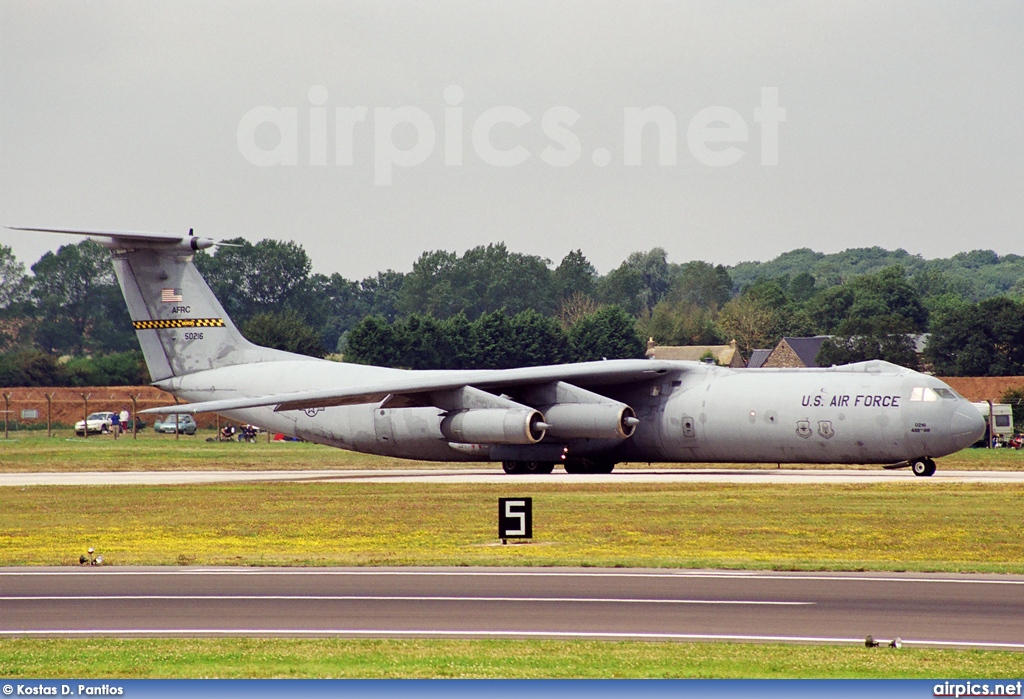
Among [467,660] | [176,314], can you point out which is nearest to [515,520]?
[467,660]

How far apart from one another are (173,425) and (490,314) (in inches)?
1254

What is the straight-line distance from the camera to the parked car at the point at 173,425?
7844cm

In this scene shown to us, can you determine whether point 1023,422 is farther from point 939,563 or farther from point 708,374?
point 939,563

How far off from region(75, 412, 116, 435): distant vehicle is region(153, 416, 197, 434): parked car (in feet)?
9.13

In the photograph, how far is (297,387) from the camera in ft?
137

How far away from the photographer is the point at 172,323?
43.1 metres

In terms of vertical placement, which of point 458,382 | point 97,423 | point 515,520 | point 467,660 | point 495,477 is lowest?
point 467,660

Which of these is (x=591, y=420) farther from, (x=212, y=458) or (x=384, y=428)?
(x=212, y=458)

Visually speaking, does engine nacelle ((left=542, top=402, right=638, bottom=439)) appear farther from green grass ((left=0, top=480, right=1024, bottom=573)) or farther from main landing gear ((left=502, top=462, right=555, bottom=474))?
→ green grass ((left=0, top=480, right=1024, bottom=573))

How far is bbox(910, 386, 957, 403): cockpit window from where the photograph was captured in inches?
1391

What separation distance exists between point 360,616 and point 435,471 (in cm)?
3049

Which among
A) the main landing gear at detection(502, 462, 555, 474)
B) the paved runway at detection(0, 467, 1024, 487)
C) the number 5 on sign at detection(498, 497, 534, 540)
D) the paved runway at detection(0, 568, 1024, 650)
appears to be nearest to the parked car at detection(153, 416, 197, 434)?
the paved runway at detection(0, 467, 1024, 487)

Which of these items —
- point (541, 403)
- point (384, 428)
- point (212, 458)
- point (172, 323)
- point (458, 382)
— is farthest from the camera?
point (212, 458)

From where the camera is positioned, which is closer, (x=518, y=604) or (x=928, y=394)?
(x=518, y=604)
